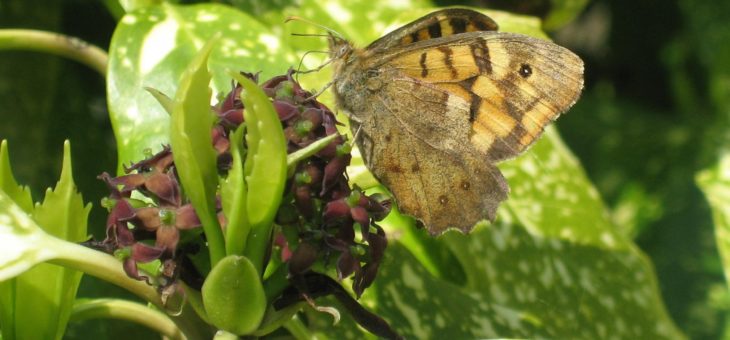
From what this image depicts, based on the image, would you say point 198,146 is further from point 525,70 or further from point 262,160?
point 525,70

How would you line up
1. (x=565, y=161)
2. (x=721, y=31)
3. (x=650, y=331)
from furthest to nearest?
1. (x=721, y=31)
2. (x=565, y=161)
3. (x=650, y=331)

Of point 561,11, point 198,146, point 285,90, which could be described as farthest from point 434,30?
point 561,11

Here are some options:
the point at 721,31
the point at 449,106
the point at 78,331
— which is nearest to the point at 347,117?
the point at 449,106

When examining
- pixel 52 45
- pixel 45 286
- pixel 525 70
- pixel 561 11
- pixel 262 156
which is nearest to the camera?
pixel 262 156

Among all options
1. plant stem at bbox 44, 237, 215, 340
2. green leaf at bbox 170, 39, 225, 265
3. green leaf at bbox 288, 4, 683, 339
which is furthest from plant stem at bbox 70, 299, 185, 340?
green leaf at bbox 288, 4, 683, 339

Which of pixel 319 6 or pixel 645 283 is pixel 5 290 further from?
pixel 645 283

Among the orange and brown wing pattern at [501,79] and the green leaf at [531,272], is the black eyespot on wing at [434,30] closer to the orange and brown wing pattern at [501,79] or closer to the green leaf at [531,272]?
the orange and brown wing pattern at [501,79]
